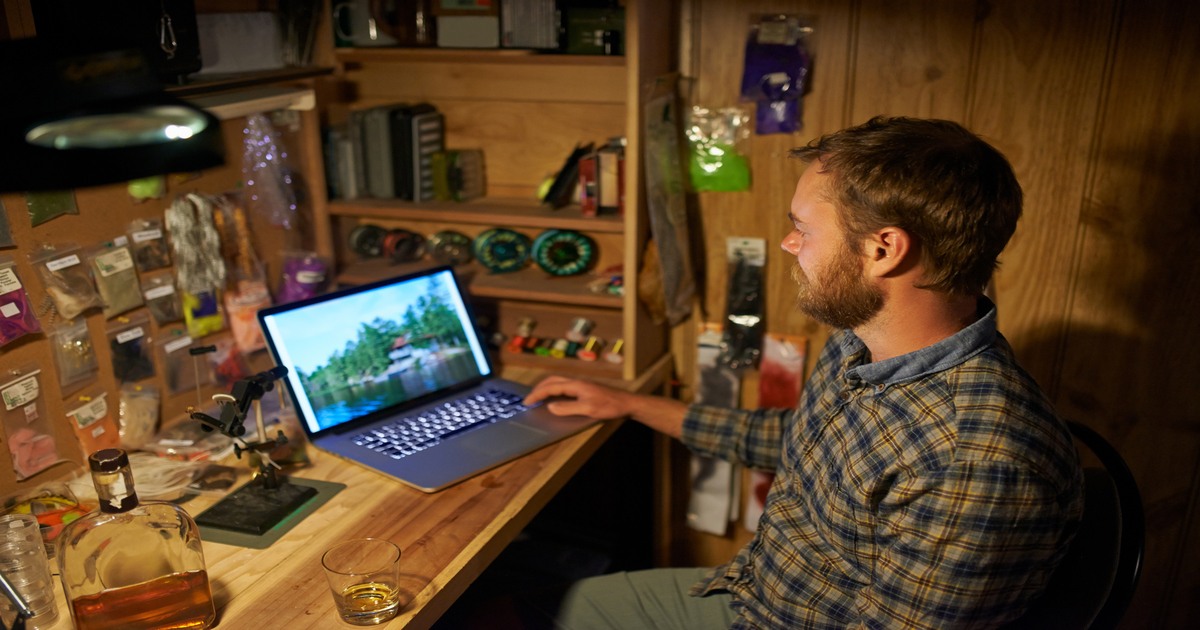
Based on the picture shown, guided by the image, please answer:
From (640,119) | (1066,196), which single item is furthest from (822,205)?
(1066,196)

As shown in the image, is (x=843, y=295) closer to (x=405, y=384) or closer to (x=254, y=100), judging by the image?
(x=405, y=384)

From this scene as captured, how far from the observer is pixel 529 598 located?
5.41 ft

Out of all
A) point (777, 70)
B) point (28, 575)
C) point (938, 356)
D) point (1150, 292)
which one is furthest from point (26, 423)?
point (1150, 292)

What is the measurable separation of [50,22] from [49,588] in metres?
0.83

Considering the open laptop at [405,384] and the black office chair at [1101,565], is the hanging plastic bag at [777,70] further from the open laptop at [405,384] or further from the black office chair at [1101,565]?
the black office chair at [1101,565]

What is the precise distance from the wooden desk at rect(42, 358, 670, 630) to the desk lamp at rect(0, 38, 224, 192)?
0.64 meters

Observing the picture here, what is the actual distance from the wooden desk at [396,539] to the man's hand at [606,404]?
0.30 ft

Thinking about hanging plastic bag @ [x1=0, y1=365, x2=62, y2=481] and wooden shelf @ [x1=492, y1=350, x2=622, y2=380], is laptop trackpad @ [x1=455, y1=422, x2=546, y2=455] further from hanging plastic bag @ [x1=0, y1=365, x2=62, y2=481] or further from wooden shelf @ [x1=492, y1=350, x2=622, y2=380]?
hanging plastic bag @ [x1=0, y1=365, x2=62, y2=481]

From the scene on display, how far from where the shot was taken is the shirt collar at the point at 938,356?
127cm

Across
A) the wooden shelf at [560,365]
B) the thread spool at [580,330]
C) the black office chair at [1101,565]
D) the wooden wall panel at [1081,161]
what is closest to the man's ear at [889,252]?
the black office chair at [1101,565]

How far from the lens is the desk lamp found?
0.79m

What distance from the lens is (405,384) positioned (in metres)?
1.83

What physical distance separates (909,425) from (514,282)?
1.05 meters

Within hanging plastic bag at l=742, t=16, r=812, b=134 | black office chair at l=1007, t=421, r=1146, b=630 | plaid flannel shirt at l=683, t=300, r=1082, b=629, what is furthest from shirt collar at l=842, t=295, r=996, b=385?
hanging plastic bag at l=742, t=16, r=812, b=134
